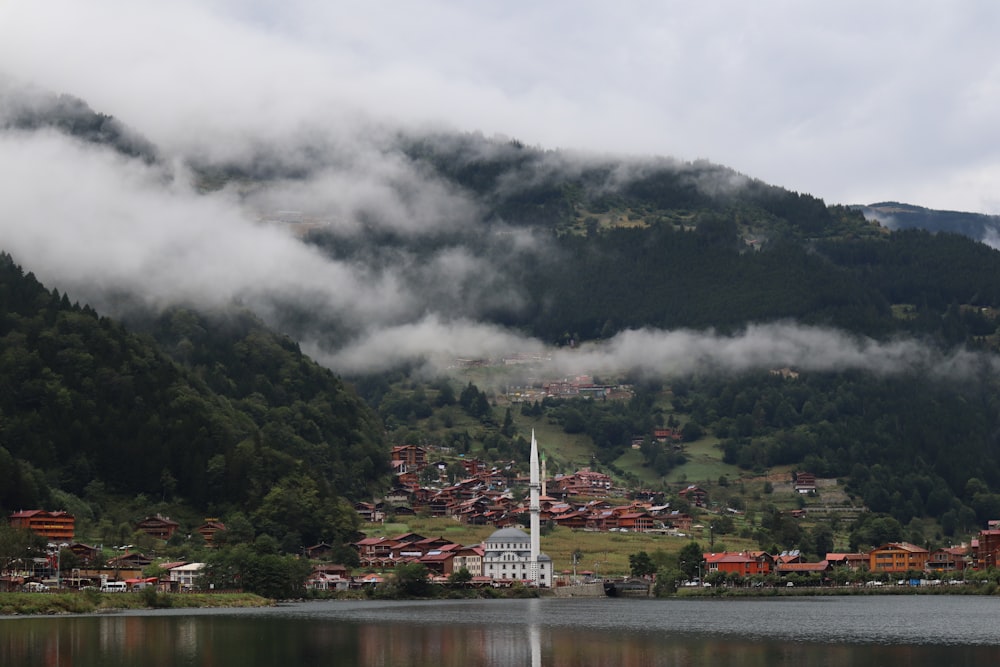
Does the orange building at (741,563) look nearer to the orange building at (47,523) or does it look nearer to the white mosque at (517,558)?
the white mosque at (517,558)

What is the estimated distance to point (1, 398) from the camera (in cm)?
16775

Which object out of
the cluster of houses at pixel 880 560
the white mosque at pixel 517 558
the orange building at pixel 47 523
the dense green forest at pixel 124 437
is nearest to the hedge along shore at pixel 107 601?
the orange building at pixel 47 523

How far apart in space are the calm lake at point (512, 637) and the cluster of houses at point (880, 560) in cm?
3888

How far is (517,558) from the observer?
559ft

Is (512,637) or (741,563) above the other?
(741,563)

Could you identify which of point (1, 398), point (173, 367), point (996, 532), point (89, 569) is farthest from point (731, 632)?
point (173, 367)

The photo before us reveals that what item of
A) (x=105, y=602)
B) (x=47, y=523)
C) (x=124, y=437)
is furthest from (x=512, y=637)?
(x=124, y=437)

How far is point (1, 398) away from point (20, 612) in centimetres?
6642

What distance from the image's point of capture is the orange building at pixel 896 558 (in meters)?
168

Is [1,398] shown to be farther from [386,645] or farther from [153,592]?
[386,645]

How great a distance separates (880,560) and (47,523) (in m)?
90.2

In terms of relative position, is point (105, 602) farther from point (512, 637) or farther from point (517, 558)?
point (517, 558)

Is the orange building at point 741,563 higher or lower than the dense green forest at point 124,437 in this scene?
lower

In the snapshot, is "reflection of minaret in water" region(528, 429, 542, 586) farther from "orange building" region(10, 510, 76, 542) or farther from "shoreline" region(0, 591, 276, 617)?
"orange building" region(10, 510, 76, 542)
